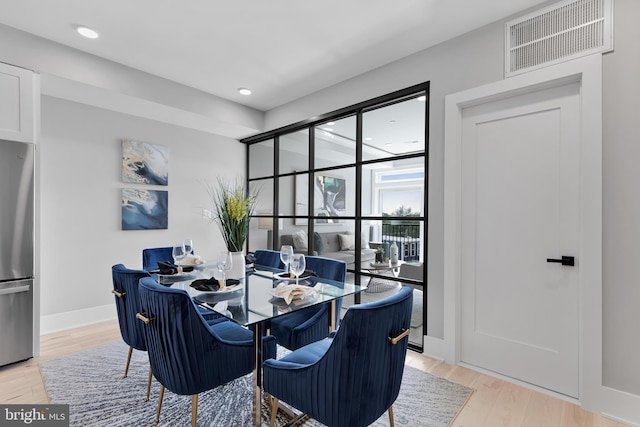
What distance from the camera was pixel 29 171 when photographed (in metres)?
2.58

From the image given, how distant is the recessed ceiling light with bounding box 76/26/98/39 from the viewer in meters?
2.50

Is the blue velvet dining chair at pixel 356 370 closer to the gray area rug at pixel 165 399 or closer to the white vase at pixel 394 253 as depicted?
the gray area rug at pixel 165 399

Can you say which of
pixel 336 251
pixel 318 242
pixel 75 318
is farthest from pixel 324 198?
pixel 75 318

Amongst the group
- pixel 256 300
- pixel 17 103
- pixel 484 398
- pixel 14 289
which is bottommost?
pixel 484 398

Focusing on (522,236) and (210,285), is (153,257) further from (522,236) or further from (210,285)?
(522,236)

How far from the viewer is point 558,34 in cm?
209

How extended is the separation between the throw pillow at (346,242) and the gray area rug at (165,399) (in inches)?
52.9

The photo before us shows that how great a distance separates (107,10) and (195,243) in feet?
9.21

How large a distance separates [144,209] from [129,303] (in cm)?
221

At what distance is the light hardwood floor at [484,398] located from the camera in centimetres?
184

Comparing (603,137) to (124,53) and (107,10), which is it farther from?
A: (124,53)

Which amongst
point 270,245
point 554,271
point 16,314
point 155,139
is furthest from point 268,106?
point 554,271

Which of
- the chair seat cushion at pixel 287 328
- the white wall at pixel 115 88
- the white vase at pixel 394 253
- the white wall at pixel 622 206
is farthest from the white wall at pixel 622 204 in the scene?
the white wall at pixel 115 88

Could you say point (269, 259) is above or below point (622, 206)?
below
